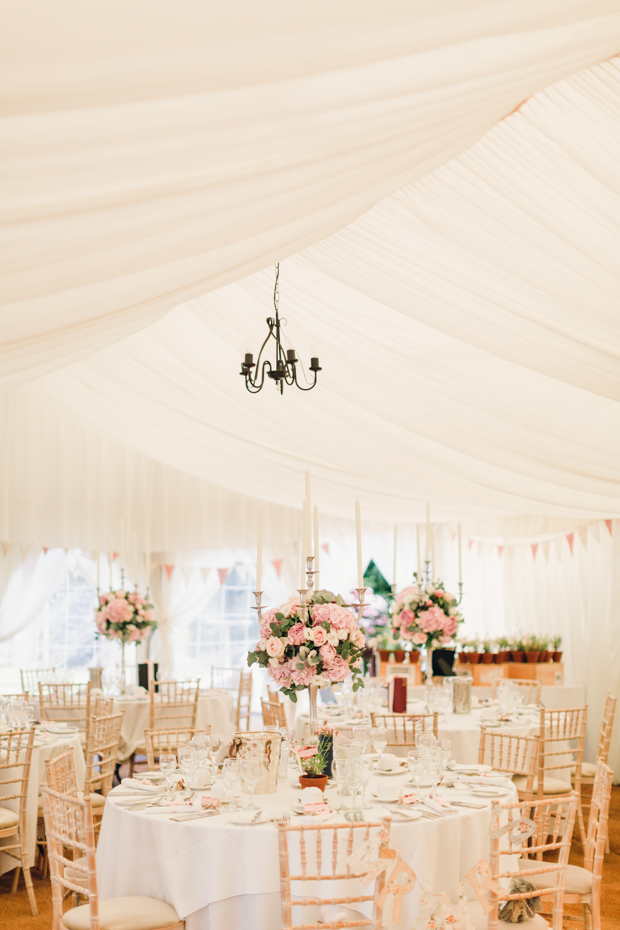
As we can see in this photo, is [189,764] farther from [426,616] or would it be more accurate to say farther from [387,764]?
[426,616]

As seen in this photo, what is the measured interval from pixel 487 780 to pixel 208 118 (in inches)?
128

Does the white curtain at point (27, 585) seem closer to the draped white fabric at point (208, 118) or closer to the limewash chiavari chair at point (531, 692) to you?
the limewash chiavari chair at point (531, 692)

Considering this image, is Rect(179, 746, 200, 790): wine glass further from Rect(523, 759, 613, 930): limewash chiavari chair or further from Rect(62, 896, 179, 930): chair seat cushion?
Rect(523, 759, 613, 930): limewash chiavari chair

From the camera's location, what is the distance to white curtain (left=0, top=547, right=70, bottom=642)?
9102 mm

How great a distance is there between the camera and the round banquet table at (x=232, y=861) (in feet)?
10.2

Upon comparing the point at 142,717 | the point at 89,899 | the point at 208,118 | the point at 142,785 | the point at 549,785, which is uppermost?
the point at 208,118

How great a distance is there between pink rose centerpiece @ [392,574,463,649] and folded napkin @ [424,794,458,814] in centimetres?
262

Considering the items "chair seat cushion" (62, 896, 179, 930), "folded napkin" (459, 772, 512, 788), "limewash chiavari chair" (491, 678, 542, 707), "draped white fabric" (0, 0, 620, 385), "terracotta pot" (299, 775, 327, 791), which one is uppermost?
"draped white fabric" (0, 0, 620, 385)

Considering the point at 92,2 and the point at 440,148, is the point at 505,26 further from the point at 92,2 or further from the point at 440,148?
the point at 92,2

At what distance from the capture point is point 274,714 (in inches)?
236

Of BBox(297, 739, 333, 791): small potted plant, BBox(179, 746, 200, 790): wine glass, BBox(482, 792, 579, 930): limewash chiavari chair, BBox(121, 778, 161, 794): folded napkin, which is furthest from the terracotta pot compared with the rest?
BBox(482, 792, 579, 930): limewash chiavari chair

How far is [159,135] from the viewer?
1.69 metres

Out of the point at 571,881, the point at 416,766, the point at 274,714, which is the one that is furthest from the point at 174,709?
the point at 571,881

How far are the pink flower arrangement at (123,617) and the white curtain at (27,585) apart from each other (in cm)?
168
